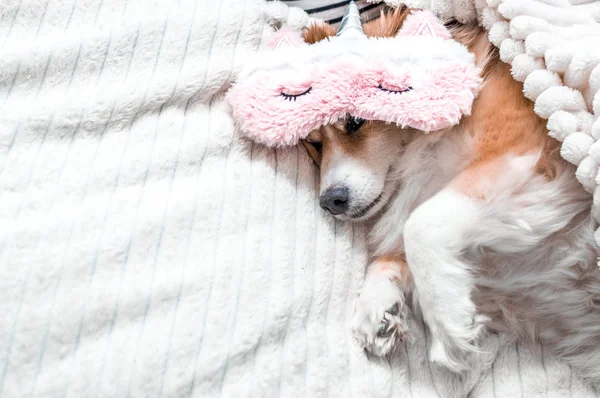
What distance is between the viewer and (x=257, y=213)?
134 cm

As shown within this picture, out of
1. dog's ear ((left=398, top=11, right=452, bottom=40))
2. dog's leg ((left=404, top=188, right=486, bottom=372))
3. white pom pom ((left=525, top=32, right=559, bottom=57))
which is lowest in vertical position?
dog's leg ((left=404, top=188, right=486, bottom=372))

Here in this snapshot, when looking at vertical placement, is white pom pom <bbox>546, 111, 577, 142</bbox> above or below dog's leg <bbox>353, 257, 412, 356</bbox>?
above

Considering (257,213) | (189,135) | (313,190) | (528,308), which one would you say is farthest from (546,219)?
(189,135)

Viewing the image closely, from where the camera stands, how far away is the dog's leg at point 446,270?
128 centimetres

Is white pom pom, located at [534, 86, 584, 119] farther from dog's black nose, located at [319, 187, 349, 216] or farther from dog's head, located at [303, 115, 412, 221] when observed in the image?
dog's black nose, located at [319, 187, 349, 216]

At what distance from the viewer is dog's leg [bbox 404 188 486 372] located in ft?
4.19

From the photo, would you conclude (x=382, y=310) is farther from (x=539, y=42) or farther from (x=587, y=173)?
(x=539, y=42)

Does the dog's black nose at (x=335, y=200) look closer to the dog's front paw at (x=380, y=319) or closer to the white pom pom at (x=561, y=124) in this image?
the dog's front paw at (x=380, y=319)

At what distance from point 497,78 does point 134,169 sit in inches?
36.5

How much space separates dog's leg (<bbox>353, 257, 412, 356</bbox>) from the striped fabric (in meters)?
0.72

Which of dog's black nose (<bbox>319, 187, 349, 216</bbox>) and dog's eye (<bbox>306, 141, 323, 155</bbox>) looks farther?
dog's eye (<bbox>306, 141, 323, 155</bbox>)

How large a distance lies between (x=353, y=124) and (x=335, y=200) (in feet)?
0.72

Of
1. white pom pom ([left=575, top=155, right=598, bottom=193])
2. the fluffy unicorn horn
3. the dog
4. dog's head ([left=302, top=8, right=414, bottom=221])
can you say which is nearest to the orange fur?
the dog

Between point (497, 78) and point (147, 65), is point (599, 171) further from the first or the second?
point (147, 65)
